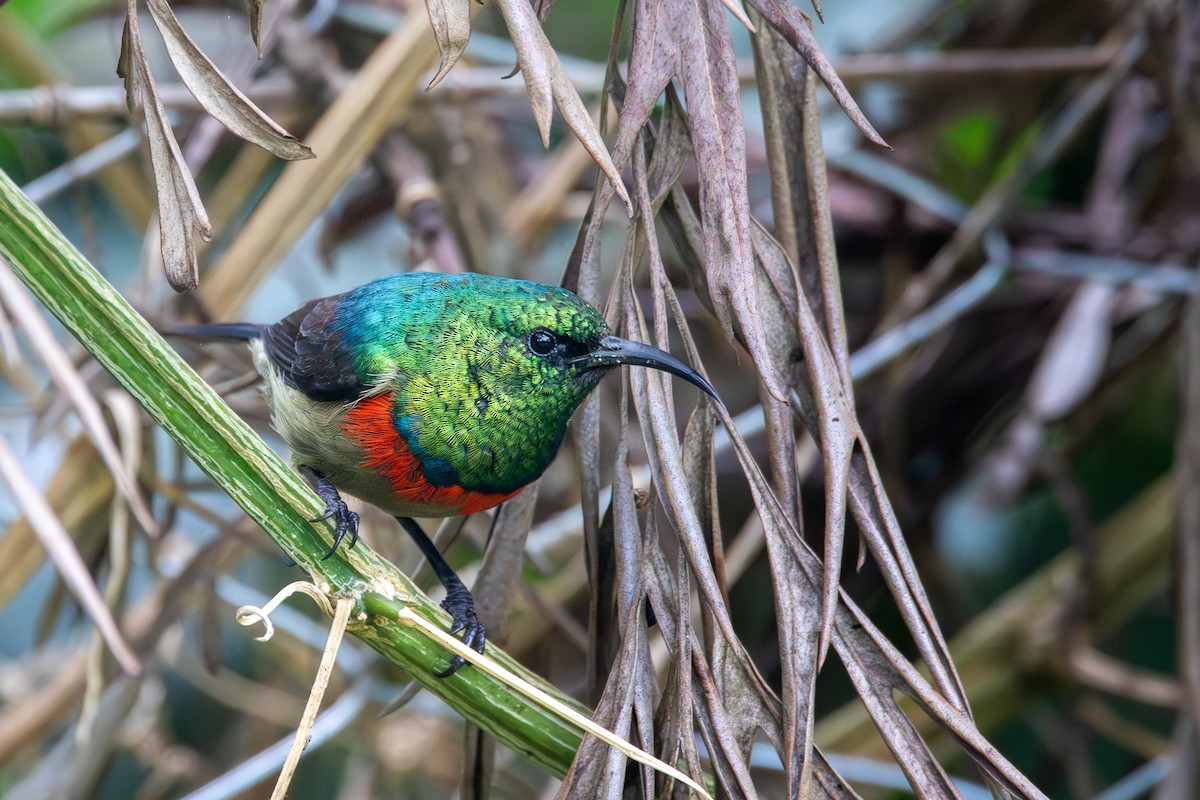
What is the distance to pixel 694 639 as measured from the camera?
5.03ft

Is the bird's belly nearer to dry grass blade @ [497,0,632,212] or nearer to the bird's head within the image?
the bird's head

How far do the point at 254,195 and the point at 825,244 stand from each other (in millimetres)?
3040

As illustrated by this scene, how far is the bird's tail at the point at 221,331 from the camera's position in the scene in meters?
2.59

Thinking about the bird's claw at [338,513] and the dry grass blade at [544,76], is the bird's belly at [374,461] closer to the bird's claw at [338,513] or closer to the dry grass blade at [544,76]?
the bird's claw at [338,513]

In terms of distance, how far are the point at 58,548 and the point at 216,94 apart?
1021 millimetres

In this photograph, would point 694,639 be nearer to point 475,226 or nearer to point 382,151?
point 475,226

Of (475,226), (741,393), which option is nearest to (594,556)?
(475,226)

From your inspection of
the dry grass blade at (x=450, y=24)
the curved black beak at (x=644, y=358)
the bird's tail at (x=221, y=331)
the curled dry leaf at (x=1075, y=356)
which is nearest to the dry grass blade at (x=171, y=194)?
the dry grass blade at (x=450, y=24)

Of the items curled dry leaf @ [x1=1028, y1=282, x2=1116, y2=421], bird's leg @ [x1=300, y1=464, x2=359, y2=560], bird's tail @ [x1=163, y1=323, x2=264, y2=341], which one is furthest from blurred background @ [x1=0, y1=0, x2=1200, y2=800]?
bird's leg @ [x1=300, y1=464, x2=359, y2=560]

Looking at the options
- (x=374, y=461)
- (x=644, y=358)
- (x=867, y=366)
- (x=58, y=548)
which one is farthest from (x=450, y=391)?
(x=867, y=366)

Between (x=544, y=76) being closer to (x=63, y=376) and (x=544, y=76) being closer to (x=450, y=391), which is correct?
(x=450, y=391)

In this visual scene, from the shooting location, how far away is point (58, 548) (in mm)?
2076

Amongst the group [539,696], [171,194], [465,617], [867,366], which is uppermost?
[867,366]

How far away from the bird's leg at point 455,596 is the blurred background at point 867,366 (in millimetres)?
86
